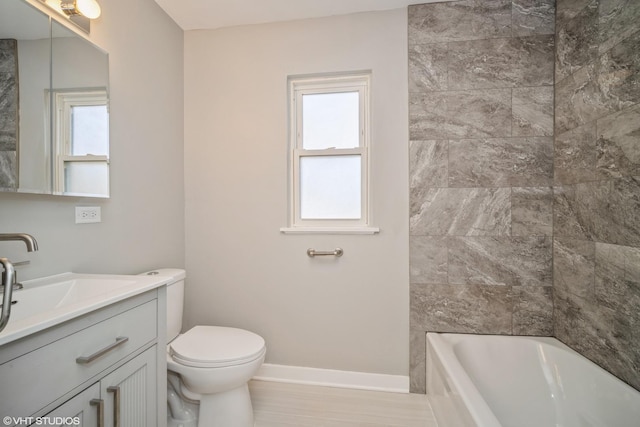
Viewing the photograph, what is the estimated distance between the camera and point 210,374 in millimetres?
1297

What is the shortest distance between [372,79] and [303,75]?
470mm

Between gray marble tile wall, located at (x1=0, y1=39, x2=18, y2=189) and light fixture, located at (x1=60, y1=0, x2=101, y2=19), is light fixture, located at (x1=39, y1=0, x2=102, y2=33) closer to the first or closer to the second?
light fixture, located at (x1=60, y1=0, x2=101, y2=19)

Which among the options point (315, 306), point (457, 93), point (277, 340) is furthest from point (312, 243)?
point (457, 93)

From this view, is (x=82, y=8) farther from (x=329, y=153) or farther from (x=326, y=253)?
(x=326, y=253)

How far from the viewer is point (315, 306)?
6.16ft

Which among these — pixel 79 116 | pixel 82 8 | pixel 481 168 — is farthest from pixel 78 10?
pixel 481 168

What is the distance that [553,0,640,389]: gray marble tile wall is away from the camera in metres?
1.17

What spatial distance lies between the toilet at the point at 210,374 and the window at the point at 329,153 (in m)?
0.77

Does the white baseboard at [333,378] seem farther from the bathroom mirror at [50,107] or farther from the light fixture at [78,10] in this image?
the light fixture at [78,10]

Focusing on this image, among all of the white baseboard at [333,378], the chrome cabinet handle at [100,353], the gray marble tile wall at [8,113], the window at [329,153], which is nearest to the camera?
the chrome cabinet handle at [100,353]

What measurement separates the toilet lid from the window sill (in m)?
0.69

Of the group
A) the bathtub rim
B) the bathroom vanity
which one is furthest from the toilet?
the bathtub rim

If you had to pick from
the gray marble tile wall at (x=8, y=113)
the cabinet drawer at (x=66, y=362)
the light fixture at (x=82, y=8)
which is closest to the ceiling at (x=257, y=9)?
the light fixture at (x=82, y=8)

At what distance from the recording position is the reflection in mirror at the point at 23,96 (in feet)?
3.14
